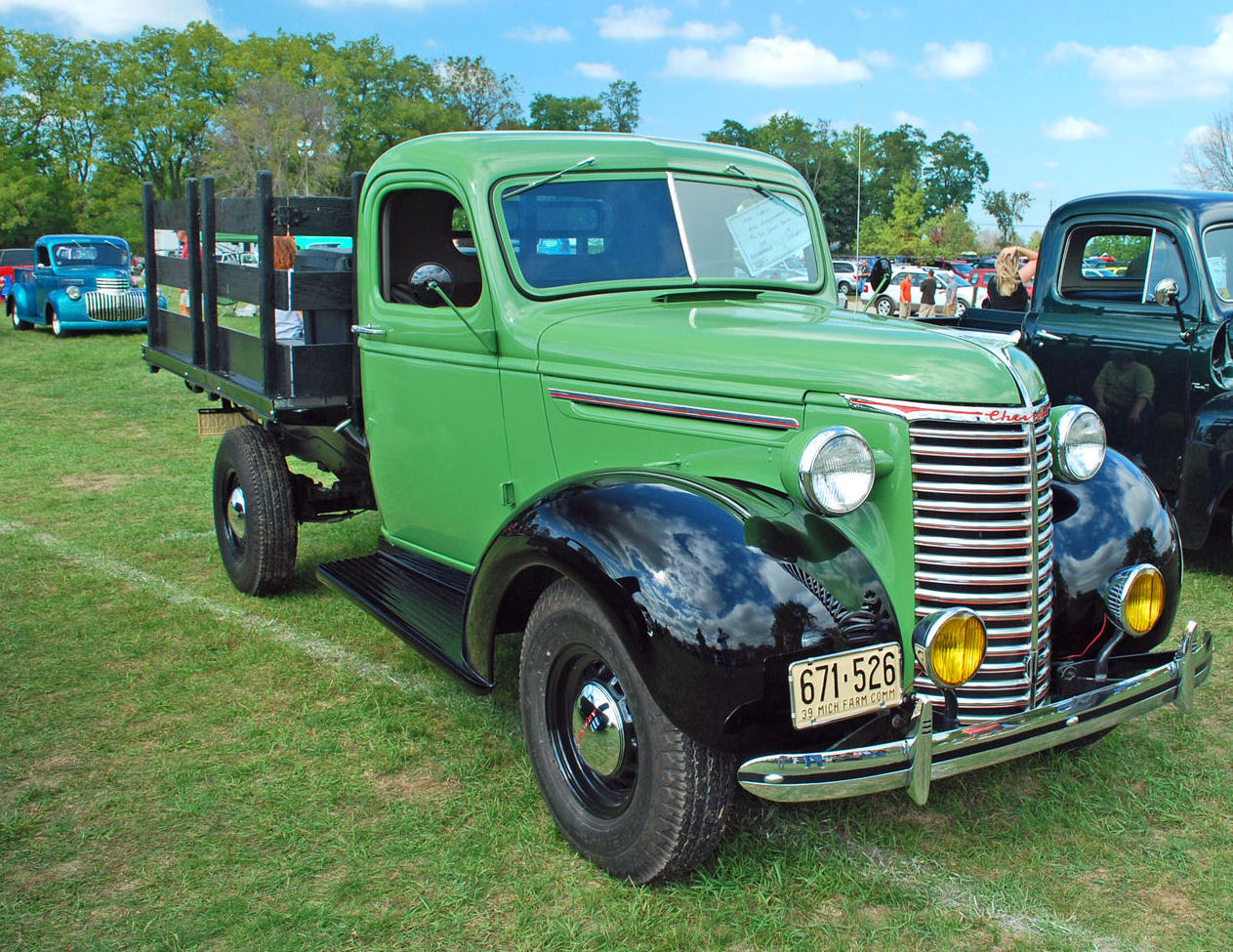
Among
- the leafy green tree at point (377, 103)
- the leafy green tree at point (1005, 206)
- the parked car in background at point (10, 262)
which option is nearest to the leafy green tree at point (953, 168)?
the leafy green tree at point (1005, 206)

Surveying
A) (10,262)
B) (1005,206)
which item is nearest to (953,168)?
(1005,206)

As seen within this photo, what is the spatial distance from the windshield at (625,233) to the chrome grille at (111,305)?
1654cm

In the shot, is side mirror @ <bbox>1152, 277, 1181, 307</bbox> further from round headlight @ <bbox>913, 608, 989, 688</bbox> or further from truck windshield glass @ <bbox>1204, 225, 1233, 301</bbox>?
round headlight @ <bbox>913, 608, 989, 688</bbox>

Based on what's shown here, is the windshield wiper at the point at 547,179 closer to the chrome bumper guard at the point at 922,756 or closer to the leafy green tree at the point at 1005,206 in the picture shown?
the chrome bumper guard at the point at 922,756

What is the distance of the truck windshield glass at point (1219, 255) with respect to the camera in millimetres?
5578

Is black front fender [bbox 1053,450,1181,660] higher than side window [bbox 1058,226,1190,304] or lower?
lower

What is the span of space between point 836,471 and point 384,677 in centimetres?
233

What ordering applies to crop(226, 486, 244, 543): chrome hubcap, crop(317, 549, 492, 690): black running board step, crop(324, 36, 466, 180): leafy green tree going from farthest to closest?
crop(324, 36, 466, 180): leafy green tree → crop(226, 486, 244, 543): chrome hubcap → crop(317, 549, 492, 690): black running board step

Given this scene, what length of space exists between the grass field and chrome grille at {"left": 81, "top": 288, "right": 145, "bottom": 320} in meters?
15.2

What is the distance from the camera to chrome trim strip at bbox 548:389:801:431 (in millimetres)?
2980

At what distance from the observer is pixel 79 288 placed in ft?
59.8

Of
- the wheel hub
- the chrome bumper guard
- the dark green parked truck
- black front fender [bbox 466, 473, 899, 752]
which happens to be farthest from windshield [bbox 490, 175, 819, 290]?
the dark green parked truck

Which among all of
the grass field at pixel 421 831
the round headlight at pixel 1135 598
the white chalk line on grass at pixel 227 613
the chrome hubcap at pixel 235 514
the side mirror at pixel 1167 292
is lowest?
the grass field at pixel 421 831

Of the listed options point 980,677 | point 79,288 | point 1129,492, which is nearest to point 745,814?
point 980,677
